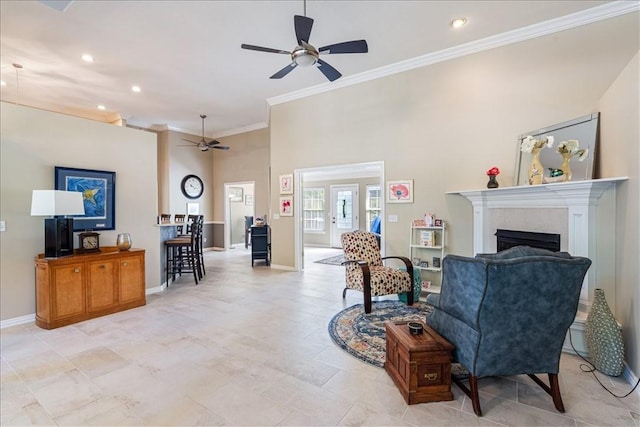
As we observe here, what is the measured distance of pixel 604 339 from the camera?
2420 millimetres

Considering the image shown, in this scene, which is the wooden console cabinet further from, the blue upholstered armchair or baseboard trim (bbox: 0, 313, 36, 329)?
the blue upholstered armchair

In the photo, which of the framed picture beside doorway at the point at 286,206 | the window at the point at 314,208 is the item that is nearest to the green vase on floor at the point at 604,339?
the framed picture beside doorway at the point at 286,206

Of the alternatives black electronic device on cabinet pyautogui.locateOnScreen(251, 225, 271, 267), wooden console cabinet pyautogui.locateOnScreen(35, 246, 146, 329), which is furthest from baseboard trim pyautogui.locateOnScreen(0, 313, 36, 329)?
black electronic device on cabinet pyautogui.locateOnScreen(251, 225, 271, 267)

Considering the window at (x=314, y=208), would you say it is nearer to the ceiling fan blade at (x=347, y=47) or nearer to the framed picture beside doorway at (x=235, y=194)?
the framed picture beside doorway at (x=235, y=194)

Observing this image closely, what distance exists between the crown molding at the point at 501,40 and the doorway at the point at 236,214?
5317 mm

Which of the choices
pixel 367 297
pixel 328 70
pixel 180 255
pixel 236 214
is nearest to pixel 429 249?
pixel 367 297

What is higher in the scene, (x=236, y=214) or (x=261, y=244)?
(x=236, y=214)

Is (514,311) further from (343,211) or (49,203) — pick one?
(343,211)

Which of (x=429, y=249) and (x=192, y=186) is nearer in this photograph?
(x=429, y=249)

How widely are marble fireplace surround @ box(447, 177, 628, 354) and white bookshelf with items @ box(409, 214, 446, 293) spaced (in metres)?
1.09

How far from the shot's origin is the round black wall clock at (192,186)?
347 inches

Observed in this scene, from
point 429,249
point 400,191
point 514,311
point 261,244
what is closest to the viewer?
point 514,311

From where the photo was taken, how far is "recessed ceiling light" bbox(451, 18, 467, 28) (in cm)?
368

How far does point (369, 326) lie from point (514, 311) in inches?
71.1
